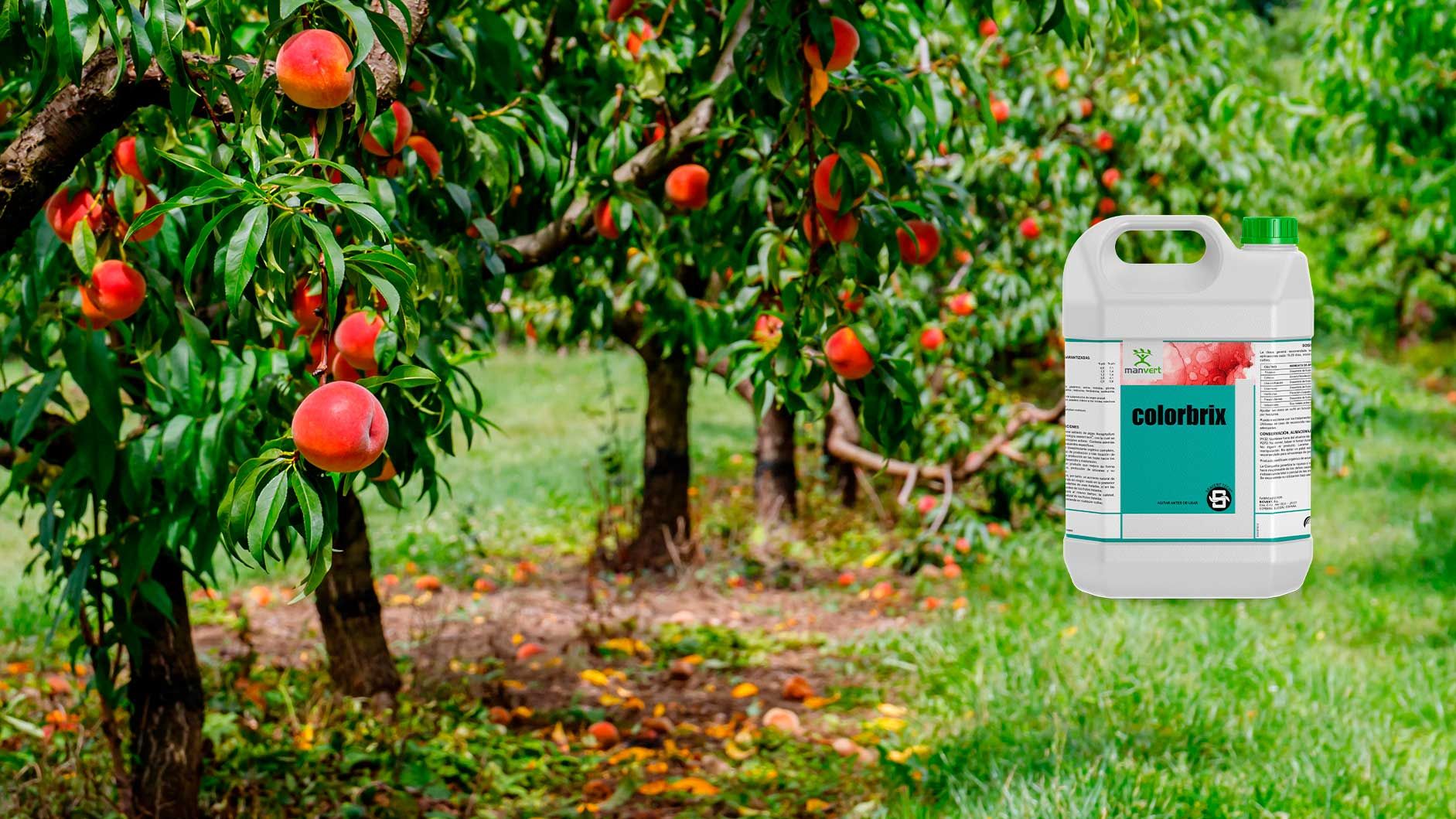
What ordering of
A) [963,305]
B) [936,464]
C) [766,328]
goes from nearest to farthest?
[766,328] < [963,305] < [936,464]

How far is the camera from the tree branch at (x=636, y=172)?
228cm

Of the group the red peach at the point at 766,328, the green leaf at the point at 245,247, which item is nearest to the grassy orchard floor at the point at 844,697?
the red peach at the point at 766,328

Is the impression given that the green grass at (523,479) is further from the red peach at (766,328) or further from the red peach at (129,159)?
the red peach at (129,159)

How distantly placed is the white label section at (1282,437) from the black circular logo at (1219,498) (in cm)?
3

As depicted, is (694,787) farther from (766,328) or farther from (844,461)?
(844,461)

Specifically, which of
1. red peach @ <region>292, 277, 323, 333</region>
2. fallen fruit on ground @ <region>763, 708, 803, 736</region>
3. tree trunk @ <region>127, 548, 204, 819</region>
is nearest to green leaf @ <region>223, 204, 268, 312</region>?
red peach @ <region>292, 277, 323, 333</region>

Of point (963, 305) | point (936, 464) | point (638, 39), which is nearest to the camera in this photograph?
point (638, 39)

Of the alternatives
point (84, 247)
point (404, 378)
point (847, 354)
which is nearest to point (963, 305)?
point (847, 354)

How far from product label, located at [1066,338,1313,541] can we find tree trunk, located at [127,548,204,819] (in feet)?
7.63

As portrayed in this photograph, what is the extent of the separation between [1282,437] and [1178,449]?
0.34 ft

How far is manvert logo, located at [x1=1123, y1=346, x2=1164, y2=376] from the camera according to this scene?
124cm

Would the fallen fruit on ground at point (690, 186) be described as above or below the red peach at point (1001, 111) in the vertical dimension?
below

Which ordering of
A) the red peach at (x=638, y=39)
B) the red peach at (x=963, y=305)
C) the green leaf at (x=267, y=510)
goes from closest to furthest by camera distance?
the green leaf at (x=267, y=510) < the red peach at (x=638, y=39) < the red peach at (x=963, y=305)

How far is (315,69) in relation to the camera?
4.02ft
